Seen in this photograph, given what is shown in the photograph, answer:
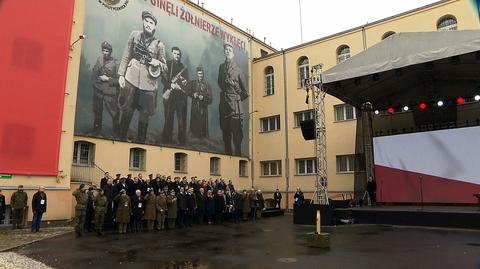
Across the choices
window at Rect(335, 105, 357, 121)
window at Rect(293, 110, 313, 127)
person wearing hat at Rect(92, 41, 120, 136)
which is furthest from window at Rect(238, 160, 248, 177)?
person wearing hat at Rect(92, 41, 120, 136)

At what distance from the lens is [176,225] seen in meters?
16.2

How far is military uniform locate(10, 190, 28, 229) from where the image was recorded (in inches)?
553

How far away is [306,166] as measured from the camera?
25.8 metres

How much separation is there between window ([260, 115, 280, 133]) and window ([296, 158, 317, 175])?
3015 mm

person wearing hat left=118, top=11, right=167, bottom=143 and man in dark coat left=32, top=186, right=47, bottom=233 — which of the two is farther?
person wearing hat left=118, top=11, right=167, bottom=143

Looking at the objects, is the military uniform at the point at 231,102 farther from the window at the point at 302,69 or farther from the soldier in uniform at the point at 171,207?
the soldier in uniform at the point at 171,207

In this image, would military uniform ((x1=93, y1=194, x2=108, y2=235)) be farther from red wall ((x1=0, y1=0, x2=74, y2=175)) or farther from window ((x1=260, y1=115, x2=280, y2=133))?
window ((x1=260, y1=115, x2=280, y2=133))

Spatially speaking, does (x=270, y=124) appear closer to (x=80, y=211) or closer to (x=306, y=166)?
(x=306, y=166)

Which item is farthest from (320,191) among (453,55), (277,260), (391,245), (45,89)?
(45,89)

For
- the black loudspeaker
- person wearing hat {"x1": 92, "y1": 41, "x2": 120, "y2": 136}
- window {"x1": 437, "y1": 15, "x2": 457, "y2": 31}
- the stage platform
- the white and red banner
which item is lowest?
the stage platform

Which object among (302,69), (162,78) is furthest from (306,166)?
(162,78)

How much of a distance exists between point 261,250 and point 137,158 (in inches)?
482

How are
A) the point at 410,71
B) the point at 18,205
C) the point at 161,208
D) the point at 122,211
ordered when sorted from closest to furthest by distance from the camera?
the point at 122,211, the point at 18,205, the point at 161,208, the point at 410,71

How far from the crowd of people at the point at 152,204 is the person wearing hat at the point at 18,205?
1926mm
